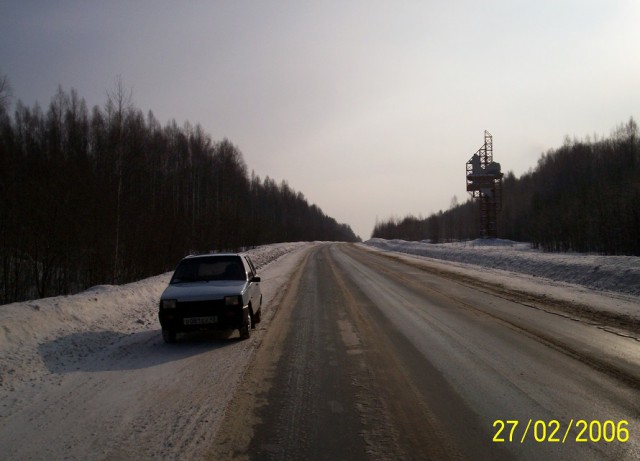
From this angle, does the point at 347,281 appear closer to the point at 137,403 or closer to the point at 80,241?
the point at 80,241

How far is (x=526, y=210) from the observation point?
90.1 meters

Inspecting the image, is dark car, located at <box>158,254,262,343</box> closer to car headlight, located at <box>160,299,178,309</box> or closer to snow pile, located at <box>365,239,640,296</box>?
car headlight, located at <box>160,299,178,309</box>

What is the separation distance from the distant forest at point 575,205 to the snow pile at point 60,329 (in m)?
33.0

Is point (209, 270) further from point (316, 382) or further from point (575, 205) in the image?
point (575, 205)

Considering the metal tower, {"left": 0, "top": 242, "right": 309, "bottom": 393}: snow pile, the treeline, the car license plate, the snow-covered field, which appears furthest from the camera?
the metal tower

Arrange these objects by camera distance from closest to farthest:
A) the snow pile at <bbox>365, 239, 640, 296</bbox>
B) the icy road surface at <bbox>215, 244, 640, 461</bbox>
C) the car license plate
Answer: the icy road surface at <bbox>215, 244, 640, 461</bbox> → the car license plate → the snow pile at <bbox>365, 239, 640, 296</bbox>

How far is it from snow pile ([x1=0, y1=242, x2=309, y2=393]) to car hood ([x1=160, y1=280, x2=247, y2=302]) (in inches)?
60.1

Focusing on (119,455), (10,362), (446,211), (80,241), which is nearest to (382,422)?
(119,455)

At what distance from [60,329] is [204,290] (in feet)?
9.80

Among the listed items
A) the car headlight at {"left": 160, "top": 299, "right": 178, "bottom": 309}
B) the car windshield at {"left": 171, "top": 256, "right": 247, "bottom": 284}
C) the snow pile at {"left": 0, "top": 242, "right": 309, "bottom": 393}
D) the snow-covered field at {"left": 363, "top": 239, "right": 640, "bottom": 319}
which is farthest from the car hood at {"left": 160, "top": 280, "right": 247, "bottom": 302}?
the snow-covered field at {"left": 363, "top": 239, "right": 640, "bottom": 319}

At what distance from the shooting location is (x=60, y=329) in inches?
352

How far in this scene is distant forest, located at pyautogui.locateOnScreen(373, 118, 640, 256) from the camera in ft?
110

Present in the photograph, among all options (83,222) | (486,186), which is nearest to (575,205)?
(486,186)

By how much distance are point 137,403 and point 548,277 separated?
61.7 feet
